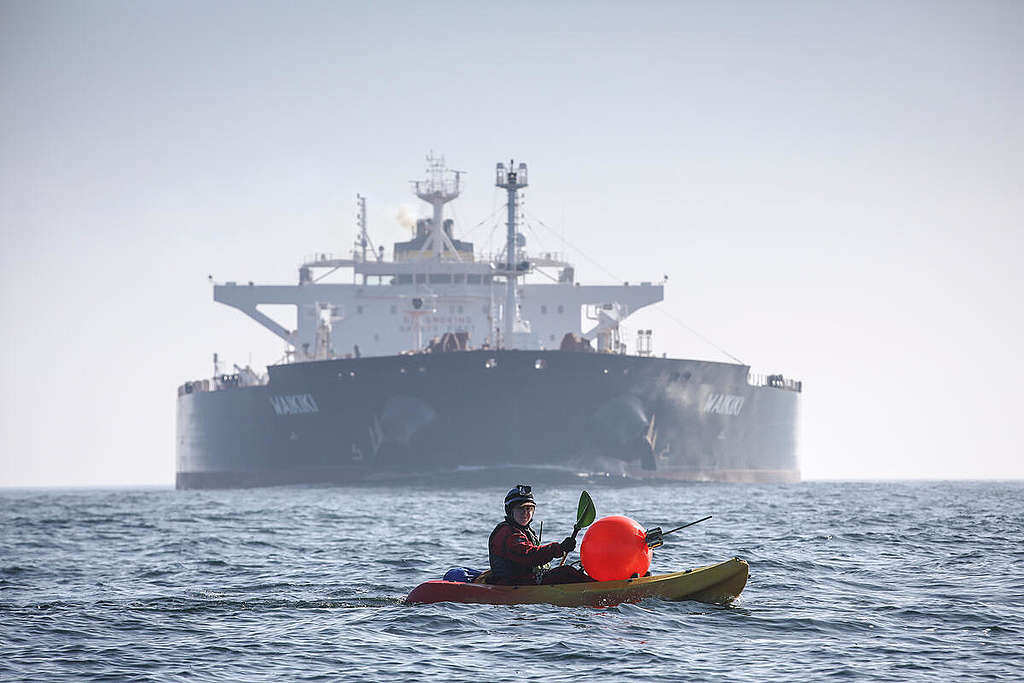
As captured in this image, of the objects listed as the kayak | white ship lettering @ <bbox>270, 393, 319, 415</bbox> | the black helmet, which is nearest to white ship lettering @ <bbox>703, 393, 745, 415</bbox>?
white ship lettering @ <bbox>270, 393, 319, 415</bbox>

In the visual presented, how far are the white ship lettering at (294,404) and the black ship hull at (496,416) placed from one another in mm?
65

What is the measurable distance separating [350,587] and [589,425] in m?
28.4

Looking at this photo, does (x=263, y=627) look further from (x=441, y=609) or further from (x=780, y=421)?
(x=780, y=421)

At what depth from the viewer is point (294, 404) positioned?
4938 cm

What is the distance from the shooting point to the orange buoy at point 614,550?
13.6 m

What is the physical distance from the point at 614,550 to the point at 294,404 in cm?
3703

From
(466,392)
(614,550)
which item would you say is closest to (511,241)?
(466,392)

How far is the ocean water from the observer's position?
36.1 ft

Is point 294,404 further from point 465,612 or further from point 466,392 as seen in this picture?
point 465,612

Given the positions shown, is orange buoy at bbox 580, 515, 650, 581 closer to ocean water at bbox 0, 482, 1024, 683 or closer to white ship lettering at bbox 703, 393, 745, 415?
ocean water at bbox 0, 482, 1024, 683

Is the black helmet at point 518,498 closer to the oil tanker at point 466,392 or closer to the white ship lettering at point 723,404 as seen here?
the oil tanker at point 466,392

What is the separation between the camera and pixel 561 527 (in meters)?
25.5

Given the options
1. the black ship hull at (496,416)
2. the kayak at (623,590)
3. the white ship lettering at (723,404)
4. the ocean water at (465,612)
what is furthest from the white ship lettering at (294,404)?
the kayak at (623,590)

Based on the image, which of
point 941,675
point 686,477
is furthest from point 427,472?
point 941,675
